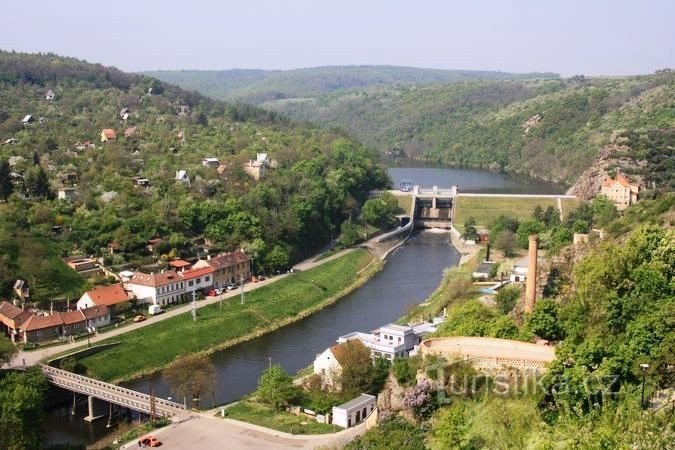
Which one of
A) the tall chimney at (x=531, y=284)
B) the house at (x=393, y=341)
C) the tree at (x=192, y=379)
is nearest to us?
the tree at (x=192, y=379)

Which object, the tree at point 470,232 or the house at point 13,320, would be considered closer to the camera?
the house at point 13,320

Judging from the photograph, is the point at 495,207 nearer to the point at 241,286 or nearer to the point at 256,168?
the point at 256,168

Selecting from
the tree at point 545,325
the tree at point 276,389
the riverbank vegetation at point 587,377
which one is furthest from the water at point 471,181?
the riverbank vegetation at point 587,377

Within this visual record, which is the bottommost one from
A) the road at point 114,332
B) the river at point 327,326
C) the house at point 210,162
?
the river at point 327,326

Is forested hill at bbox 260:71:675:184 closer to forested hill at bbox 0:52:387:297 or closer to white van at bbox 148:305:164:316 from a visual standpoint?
forested hill at bbox 0:52:387:297

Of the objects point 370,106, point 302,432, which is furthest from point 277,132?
point 370,106

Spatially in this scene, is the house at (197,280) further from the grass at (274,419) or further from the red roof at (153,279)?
the grass at (274,419)
